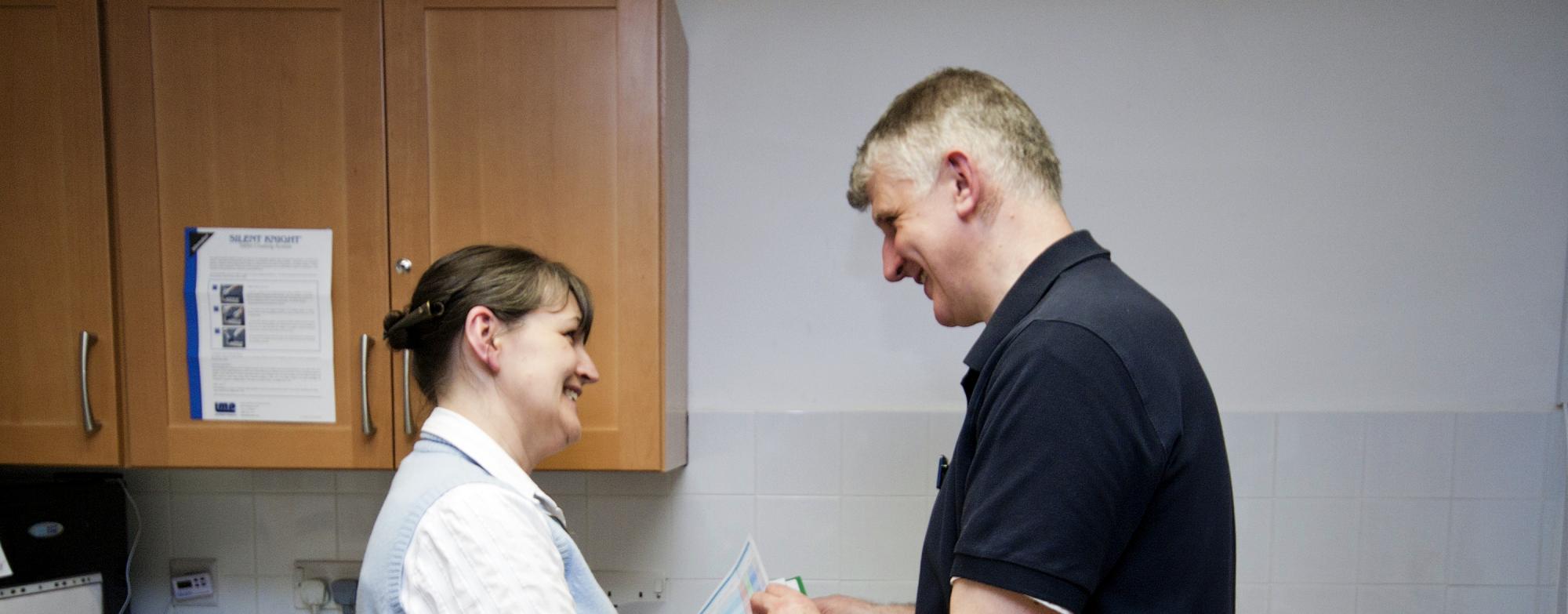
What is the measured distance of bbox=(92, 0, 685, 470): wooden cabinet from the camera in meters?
1.25

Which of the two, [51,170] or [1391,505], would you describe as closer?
[51,170]

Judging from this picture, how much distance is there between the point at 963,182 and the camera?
30.4 inches

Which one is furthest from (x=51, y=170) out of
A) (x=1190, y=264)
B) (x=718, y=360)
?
(x=1190, y=264)

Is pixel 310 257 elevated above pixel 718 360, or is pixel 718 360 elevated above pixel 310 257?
pixel 310 257

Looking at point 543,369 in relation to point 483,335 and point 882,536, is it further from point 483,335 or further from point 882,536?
point 882,536

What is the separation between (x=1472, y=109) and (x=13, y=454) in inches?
106

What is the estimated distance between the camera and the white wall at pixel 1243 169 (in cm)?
153

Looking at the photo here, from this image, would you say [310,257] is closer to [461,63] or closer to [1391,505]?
[461,63]

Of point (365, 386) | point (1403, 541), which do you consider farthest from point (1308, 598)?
point (365, 386)

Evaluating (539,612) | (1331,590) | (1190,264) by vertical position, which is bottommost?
(1331,590)

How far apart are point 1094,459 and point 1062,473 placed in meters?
0.03

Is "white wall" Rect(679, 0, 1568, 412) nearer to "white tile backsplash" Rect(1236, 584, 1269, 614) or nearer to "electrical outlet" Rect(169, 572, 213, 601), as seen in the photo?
"white tile backsplash" Rect(1236, 584, 1269, 614)

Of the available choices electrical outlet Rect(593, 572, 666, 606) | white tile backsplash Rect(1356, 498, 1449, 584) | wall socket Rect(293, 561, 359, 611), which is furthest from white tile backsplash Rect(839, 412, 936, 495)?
wall socket Rect(293, 561, 359, 611)

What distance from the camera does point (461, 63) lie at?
125cm
